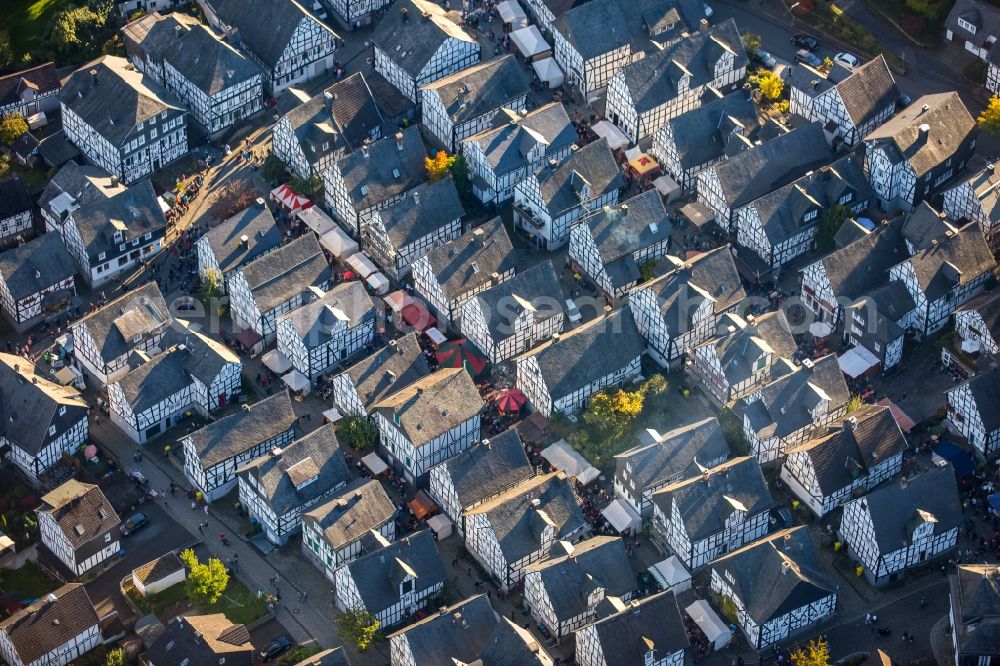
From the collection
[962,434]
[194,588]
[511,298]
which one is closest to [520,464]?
[511,298]

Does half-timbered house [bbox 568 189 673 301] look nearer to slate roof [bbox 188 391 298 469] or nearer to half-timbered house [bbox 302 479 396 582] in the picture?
slate roof [bbox 188 391 298 469]

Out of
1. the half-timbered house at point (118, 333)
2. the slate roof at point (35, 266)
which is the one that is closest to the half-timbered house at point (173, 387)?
the half-timbered house at point (118, 333)

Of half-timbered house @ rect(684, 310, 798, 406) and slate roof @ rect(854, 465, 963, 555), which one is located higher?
half-timbered house @ rect(684, 310, 798, 406)

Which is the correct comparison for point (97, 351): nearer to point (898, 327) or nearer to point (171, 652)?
point (171, 652)

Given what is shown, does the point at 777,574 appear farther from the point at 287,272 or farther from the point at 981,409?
the point at 287,272

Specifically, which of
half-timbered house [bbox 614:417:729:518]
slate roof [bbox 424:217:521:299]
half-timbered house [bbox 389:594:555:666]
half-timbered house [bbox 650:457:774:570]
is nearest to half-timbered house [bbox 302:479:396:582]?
half-timbered house [bbox 389:594:555:666]

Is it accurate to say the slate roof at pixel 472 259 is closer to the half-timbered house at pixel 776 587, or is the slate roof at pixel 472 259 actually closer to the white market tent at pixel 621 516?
the white market tent at pixel 621 516
